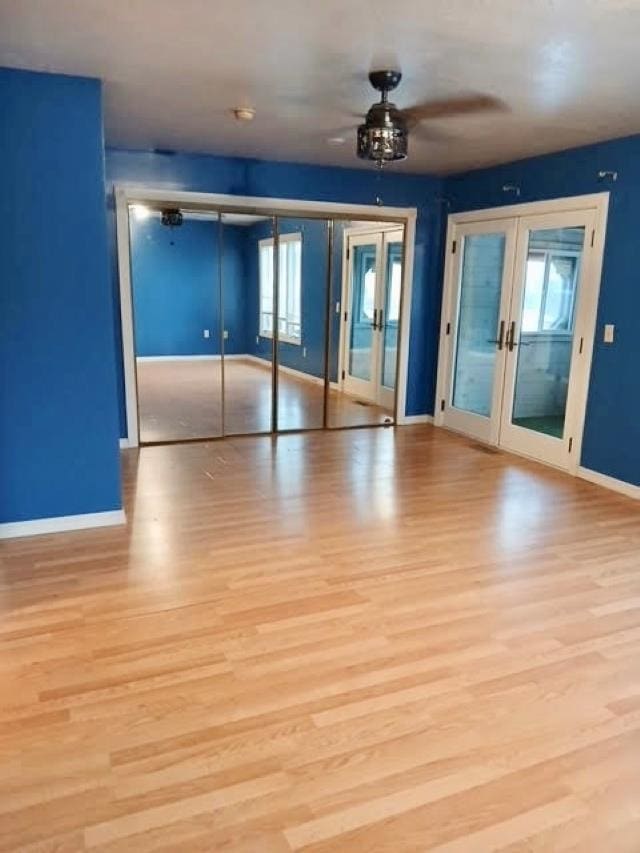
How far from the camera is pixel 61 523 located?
3643 mm

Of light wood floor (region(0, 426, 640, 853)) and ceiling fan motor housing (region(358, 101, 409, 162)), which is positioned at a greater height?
ceiling fan motor housing (region(358, 101, 409, 162))

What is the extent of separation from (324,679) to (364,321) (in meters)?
5.15

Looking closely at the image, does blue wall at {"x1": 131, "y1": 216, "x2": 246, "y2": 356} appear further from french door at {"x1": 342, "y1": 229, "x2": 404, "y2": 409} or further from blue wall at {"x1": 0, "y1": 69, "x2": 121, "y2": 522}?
blue wall at {"x1": 0, "y1": 69, "x2": 121, "y2": 522}

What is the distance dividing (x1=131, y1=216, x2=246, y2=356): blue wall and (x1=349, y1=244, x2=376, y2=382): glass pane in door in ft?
4.13

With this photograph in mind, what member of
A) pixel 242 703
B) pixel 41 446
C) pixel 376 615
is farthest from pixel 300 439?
pixel 242 703

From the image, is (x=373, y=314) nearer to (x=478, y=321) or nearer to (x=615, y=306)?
(x=478, y=321)

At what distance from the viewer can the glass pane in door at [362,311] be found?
266 inches

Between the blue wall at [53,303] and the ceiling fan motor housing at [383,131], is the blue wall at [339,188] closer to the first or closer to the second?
the blue wall at [53,303]

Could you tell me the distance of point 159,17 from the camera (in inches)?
101

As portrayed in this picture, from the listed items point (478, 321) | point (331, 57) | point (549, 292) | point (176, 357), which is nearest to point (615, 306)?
point (549, 292)

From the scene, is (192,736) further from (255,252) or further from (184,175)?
(255,252)

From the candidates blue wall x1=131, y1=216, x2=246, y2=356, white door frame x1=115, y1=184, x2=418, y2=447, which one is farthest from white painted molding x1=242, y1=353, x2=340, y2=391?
white door frame x1=115, y1=184, x2=418, y2=447

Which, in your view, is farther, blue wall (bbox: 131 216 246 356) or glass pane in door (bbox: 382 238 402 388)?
glass pane in door (bbox: 382 238 402 388)

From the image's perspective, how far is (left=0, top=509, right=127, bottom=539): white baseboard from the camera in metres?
3.54
